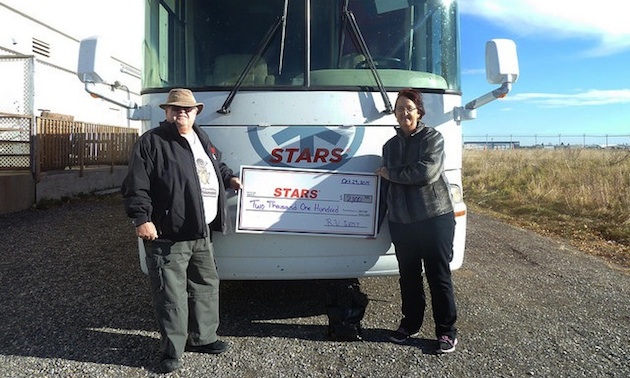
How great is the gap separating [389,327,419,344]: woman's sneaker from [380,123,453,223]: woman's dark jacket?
872 millimetres

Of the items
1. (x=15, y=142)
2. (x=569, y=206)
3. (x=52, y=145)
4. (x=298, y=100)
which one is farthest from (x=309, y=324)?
(x=52, y=145)

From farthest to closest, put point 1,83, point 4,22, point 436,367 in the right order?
point 4,22 → point 1,83 → point 436,367

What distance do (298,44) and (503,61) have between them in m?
1.41

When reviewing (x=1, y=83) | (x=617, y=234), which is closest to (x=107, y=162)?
(x=1, y=83)

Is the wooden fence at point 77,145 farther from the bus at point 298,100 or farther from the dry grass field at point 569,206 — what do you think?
the dry grass field at point 569,206

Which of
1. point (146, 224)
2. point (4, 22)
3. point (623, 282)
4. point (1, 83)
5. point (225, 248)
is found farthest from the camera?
point (4, 22)

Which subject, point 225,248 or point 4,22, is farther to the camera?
point 4,22

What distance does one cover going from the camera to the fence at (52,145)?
9.77 metres

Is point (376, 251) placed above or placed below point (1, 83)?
below

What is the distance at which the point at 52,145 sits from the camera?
34.6ft

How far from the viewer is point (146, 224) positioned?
286 centimetres

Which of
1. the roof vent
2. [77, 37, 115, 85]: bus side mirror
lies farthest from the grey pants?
the roof vent

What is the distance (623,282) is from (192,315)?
4537 mm

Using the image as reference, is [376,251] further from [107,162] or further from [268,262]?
[107,162]
